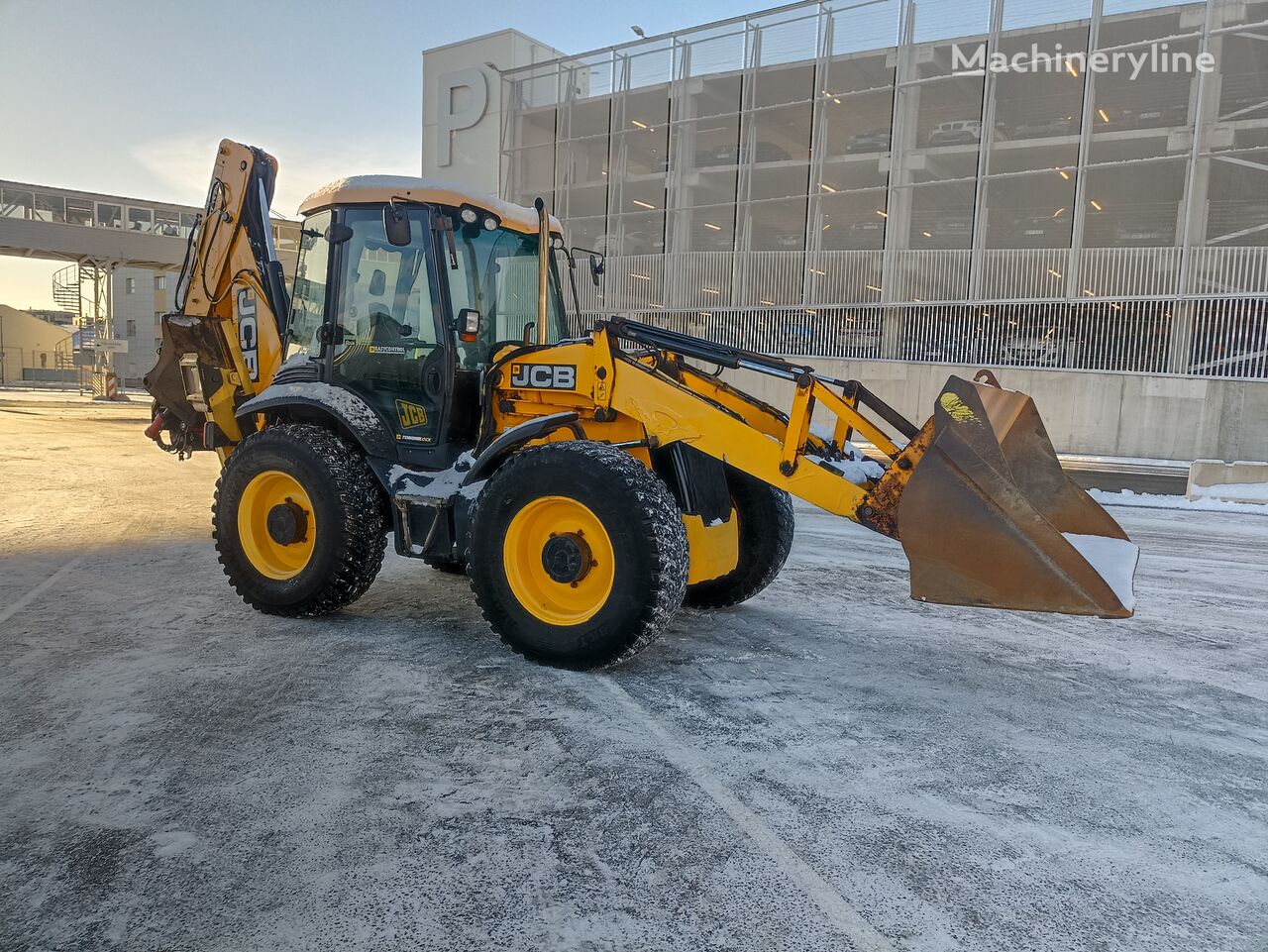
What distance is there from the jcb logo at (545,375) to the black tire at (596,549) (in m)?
0.64

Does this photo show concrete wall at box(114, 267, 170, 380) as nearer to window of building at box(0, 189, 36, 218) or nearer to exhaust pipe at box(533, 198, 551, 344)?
window of building at box(0, 189, 36, 218)

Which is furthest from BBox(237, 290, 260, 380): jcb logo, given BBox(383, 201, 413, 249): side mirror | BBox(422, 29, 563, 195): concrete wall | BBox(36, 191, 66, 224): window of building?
BBox(36, 191, 66, 224): window of building

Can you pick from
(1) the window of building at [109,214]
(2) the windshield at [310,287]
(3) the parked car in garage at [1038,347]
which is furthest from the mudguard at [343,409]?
(1) the window of building at [109,214]

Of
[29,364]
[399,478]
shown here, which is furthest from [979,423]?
[29,364]

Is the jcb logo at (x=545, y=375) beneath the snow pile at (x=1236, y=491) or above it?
above

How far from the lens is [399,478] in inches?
218

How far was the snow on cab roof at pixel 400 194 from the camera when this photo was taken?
5387 mm

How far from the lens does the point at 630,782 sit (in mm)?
3426

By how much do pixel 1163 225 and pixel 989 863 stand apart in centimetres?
2712

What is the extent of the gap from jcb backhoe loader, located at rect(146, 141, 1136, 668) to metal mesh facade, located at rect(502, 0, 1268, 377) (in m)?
18.9

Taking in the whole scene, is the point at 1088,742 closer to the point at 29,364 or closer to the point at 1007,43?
the point at 1007,43

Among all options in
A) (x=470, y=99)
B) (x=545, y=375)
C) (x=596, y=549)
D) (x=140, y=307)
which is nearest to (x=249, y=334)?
(x=545, y=375)

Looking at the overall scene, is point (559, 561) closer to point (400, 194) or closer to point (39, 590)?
point (400, 194)

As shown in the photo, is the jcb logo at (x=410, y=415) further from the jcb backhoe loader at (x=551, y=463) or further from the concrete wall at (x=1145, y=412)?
the concrete wall at (x=1145, y=412)
